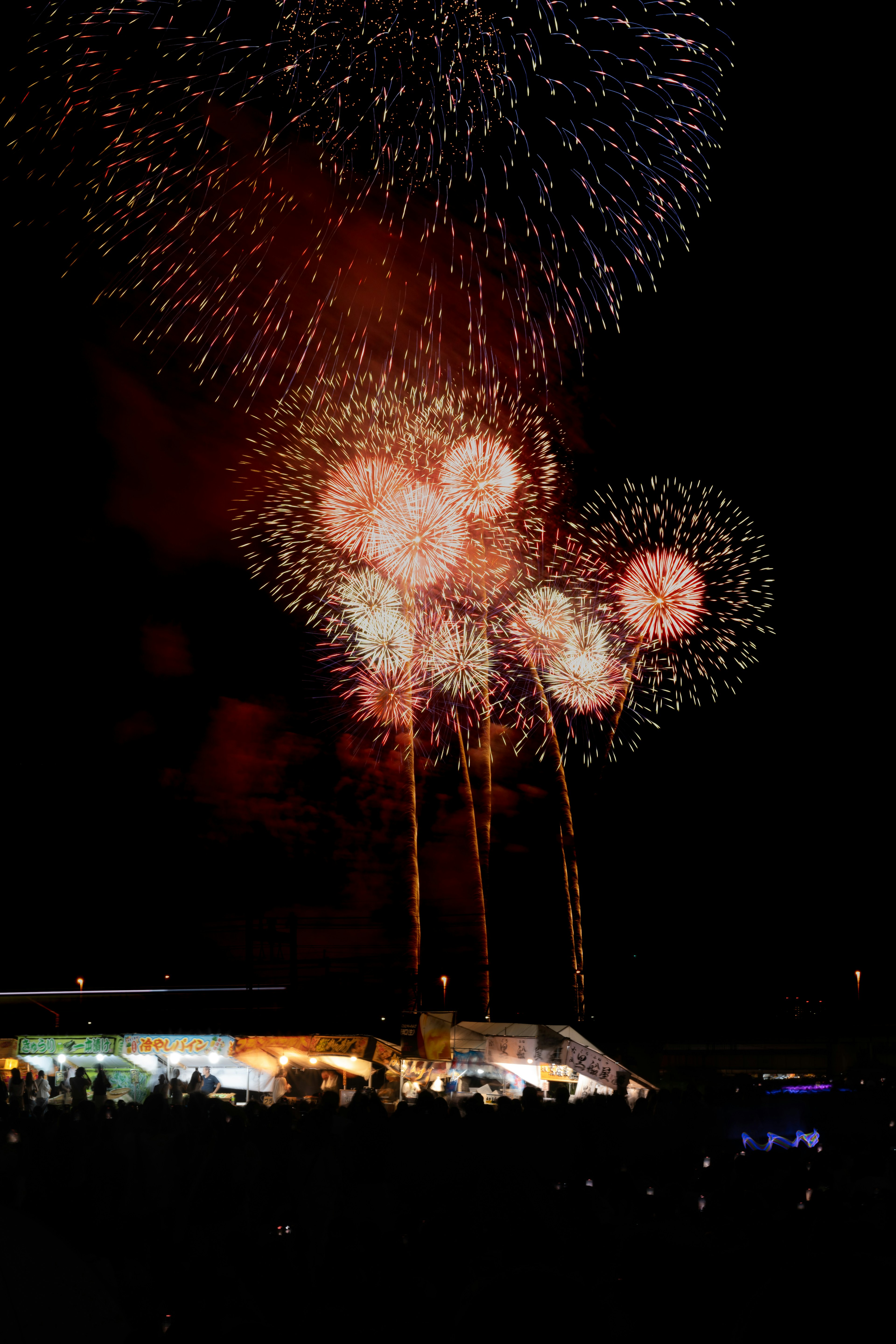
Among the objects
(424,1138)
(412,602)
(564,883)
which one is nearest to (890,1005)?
(564,883)

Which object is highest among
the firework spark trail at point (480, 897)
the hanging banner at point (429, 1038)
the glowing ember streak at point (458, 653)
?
the glowing ember streak at point (458, 653)

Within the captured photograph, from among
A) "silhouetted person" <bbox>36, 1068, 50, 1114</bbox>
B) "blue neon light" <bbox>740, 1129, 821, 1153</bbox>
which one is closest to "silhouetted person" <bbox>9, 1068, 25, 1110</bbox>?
"silhouetted person" <bbox>36, 1068, 50, 1114</bbox>

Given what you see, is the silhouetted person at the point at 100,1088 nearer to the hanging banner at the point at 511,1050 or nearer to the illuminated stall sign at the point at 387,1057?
the illuminated stall sign at the point at 387,1057

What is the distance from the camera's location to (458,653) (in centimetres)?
2478

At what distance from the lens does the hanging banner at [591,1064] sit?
46.8ft

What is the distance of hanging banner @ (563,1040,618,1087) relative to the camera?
1426 centimetres

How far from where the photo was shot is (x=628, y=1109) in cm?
988

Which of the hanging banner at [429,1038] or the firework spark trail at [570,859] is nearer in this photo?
the hanging banner at [429,1038]

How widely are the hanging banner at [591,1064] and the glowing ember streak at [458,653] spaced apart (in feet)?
38.0

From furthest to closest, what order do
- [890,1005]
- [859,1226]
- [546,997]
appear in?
[890,1005]
[546,997]
[859,1226]

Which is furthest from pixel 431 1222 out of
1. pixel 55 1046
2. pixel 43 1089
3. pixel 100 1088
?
pixel 55 1046

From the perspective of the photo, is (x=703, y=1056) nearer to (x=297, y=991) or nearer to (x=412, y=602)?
(x=297, y=991)

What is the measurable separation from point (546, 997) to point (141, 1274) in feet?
116

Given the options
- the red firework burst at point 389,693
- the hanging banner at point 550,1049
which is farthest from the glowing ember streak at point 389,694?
the hanging banner at point 550,1049
